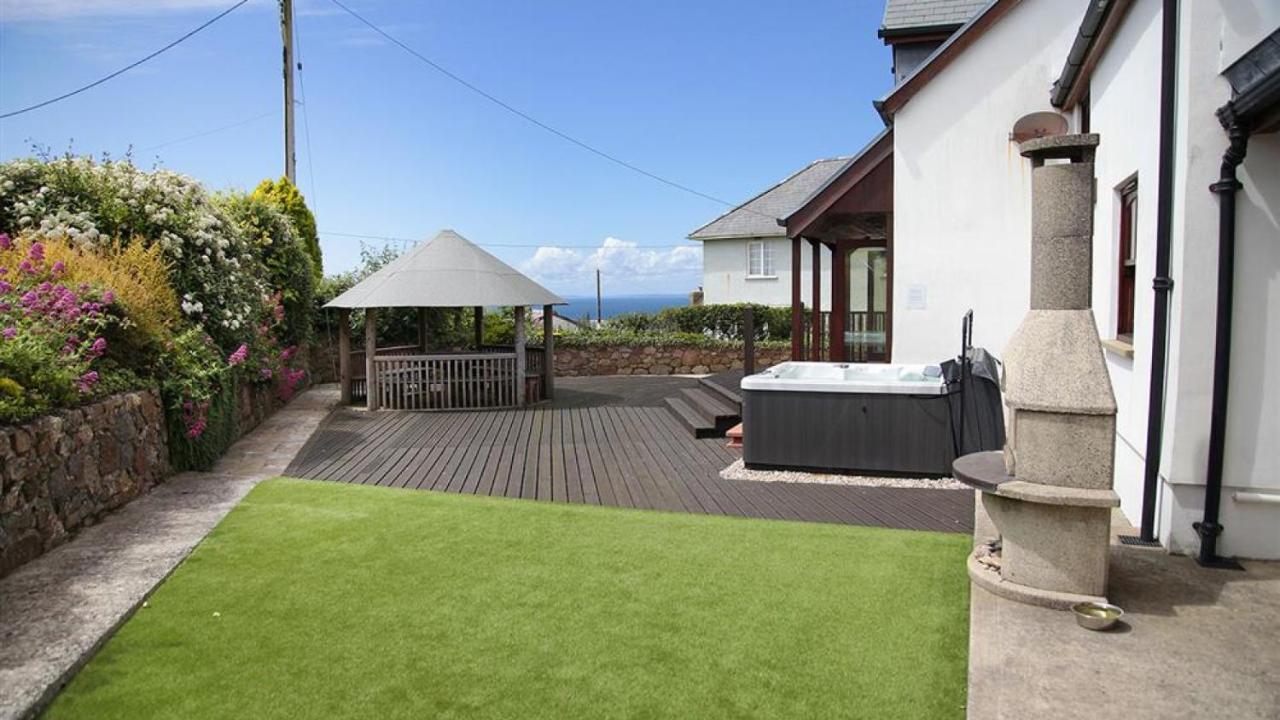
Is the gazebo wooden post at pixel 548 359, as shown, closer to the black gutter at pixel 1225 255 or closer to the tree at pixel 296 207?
the tree at pixel 296 207

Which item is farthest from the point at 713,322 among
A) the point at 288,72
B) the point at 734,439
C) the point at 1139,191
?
the point at 1139,191

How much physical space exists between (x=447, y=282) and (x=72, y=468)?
772cm

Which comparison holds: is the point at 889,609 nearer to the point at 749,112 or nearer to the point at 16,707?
the point at 16,707

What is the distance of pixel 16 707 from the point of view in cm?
324

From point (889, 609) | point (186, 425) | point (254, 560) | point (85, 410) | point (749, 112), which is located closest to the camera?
point (889, 609)

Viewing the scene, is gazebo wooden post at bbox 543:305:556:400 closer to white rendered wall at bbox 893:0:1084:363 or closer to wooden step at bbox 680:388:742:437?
wooden step at bbox 680:388:742:437

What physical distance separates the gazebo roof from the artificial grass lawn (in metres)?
7.00

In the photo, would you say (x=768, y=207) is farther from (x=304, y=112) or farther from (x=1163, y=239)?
(x=1163, y=239)

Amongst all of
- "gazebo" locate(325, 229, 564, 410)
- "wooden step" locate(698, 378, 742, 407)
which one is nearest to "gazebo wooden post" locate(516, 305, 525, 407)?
"gazebo" locate(325, 229, 564, 410)

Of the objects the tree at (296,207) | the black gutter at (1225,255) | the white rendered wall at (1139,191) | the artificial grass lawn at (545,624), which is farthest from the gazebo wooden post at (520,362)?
the black gutter at (1225,255)

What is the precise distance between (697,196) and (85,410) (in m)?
29.5

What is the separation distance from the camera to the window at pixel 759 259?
27.5m

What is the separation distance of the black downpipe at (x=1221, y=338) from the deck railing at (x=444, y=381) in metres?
10.2

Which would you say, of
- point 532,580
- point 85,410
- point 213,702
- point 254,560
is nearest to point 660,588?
point 532,580
